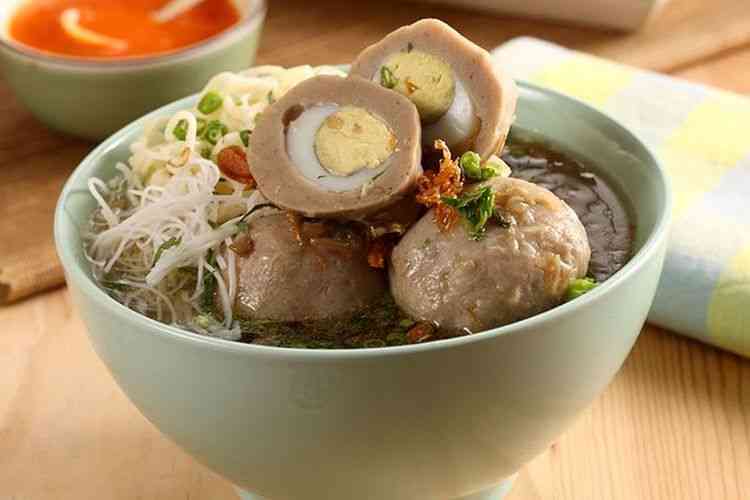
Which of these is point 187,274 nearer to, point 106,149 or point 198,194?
point 198,194

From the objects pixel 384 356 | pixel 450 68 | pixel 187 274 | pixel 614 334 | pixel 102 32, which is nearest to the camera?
pixel 384 356

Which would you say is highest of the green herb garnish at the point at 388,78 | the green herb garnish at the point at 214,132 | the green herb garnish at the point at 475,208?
the green herb garnish at the point at 388,78

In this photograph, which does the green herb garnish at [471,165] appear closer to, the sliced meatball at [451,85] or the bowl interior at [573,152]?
the sliced meatball at [451,85]

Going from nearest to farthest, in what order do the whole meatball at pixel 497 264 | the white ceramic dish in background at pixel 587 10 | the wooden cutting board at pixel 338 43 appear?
the whole meatball at pixel 497 264 → the wooden cutting board at pixel 338 43 → the white ceramic dish in background at pixel 587 10

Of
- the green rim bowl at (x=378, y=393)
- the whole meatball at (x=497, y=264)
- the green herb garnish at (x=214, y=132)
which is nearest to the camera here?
the green rim bowl at (x=378, y=393)

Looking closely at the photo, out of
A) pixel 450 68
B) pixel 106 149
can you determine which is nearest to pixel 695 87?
pixel 450 68

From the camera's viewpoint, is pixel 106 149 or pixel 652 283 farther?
pixel 106 149

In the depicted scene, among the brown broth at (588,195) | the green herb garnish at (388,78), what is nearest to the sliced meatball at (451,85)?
the green herb garnish at (388,78)
